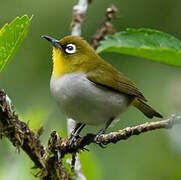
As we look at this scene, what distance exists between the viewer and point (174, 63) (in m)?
2.44

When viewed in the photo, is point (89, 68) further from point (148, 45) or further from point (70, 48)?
point (148, 45)

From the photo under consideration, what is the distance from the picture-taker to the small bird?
395cm

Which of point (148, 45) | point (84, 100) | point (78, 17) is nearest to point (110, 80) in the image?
→ point (84, 100)

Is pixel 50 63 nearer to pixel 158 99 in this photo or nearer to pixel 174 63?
pixel 158 99

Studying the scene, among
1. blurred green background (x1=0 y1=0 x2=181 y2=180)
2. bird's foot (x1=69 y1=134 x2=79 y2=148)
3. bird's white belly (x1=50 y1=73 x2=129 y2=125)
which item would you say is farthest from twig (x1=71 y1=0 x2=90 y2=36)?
bird's foot (x1=69 y1=134 x2=79 y2=148)

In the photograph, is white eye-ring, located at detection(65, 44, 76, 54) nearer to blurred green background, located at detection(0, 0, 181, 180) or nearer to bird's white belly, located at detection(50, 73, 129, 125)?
bird's white belly, located at detection(50, 73, 129, 125)

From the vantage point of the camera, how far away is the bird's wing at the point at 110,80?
424cm

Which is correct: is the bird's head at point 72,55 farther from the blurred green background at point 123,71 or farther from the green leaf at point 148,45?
the green leaf at point 148,45

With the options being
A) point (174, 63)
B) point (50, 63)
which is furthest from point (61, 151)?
point (50, 63)

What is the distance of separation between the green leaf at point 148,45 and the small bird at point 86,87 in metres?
1.05

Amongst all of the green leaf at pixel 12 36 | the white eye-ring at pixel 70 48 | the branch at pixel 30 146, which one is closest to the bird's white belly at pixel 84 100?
the white eye-ring at pixel 70 48

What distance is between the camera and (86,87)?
407 cm

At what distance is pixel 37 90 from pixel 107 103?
3029 mm

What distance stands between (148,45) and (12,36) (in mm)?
760
